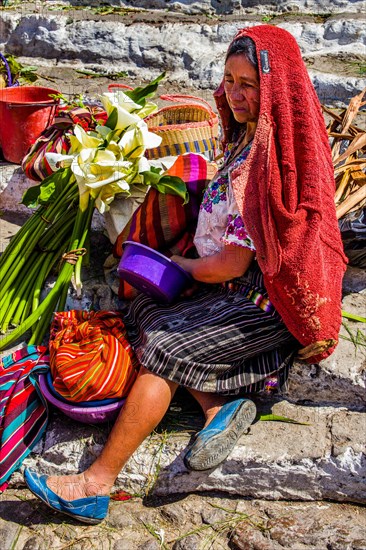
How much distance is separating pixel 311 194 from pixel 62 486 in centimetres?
138

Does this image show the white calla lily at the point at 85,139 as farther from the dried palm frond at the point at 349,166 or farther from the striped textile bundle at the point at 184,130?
the dried palm frond at the point at 349,166

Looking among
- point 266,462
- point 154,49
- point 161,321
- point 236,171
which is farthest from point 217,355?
point 154,49

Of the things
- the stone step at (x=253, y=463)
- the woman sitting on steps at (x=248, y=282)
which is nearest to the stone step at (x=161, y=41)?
the woman sitting on steps at (x=248, y=282)

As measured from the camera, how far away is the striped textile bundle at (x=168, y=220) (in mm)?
2750

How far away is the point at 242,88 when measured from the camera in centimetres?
233

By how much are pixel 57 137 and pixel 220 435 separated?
2.04m

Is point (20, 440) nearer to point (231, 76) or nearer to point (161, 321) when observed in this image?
point (161, 321)

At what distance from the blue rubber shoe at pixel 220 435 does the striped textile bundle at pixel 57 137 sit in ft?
5.83

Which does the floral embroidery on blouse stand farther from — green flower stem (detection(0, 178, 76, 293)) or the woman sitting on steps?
green flower stem (detection(0, 178, 76, 293))

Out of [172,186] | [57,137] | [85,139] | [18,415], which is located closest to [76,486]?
[18,415]

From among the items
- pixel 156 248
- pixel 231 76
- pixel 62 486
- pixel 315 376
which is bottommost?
pixel 62 486

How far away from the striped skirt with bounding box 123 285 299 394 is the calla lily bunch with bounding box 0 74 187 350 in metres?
0.54

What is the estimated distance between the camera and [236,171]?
7.47 ft

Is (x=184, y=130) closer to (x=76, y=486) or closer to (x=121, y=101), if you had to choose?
(x=121, y=101)
